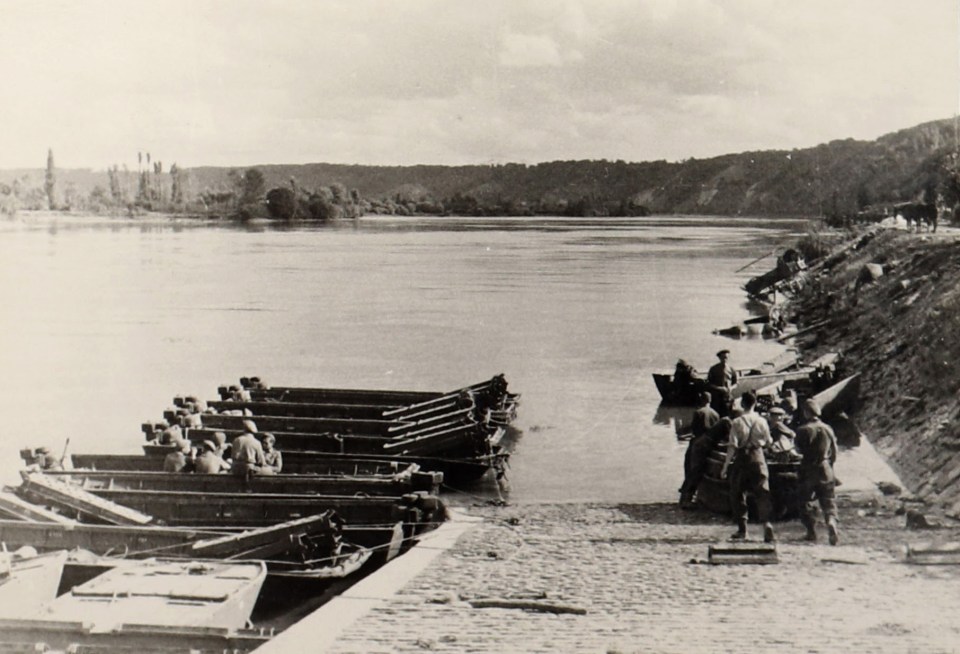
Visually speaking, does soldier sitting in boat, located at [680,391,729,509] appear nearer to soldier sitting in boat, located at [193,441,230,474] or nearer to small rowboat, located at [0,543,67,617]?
soldier sitting in boat, located at [193,441,230,474]

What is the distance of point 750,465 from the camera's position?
12.8m

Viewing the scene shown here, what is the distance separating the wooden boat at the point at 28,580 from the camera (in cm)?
1073

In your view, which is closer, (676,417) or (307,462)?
(307,462)

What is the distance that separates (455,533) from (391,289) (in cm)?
4760

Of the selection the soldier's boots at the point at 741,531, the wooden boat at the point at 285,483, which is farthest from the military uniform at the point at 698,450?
the wooden boat at the point at 285,483

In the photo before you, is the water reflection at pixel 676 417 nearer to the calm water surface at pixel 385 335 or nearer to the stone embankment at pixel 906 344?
the calm water surface at pixel 385 335

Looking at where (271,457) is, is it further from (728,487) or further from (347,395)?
(728,487)

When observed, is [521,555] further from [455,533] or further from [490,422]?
[490,422]

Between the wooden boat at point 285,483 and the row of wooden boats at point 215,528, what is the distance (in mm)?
20

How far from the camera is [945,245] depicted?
116ft

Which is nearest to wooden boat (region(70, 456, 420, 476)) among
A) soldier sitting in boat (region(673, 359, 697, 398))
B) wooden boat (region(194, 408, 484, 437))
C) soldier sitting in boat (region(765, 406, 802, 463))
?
wooden boat (region(194, 408, 484, 437))

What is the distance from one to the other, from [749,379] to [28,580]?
60.8ft

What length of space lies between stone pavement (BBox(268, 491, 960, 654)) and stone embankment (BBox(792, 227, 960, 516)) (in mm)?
3688

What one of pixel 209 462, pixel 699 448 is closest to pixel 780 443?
pixel 699 448
